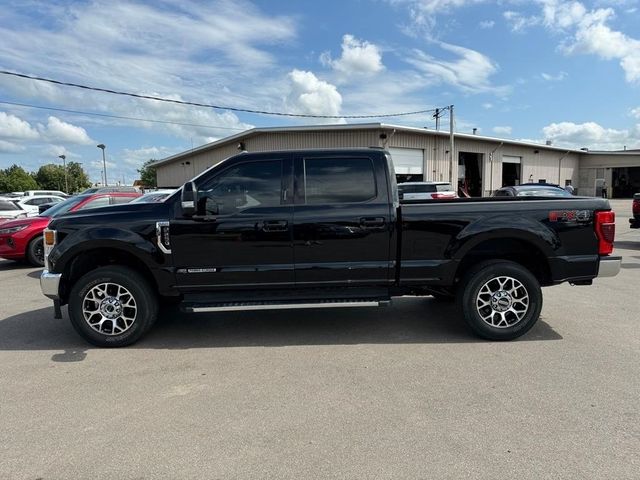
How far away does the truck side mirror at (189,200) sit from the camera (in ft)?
14.7

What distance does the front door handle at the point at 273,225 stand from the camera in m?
4.59

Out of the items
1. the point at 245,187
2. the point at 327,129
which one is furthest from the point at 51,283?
the point at 327,129

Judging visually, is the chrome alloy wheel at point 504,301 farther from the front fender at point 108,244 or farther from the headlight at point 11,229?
the headlight at point 11,229

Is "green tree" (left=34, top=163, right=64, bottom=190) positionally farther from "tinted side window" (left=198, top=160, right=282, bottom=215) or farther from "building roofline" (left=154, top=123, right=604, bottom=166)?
"tinted side window" (left=198, top=160, right=282, bottom=215)

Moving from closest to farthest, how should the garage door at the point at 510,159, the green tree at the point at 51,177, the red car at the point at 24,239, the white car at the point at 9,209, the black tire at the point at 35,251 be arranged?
the red car at the point at 24,239 → the black tire at the point at 35,251 → the white car at the point at 9,209 → the garage door at the point at 510,159 → the green tree at the point at 51,177

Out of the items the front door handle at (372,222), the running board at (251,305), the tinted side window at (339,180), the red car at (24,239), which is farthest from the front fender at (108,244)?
the red car at (24,239)

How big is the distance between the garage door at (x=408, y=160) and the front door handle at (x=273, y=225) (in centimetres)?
2607

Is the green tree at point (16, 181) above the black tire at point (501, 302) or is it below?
above

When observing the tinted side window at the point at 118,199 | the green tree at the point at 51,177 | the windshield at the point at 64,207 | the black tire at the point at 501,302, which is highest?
the green tree at the point at 51,177

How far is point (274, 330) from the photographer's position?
17.1ft

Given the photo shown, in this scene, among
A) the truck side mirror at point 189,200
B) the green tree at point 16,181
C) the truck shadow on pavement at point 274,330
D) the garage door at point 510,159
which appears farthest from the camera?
the green tree at point 16,181

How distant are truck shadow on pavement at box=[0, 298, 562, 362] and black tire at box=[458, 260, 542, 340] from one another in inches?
8.6

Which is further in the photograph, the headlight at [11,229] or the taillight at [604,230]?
the headlight at [11,229]

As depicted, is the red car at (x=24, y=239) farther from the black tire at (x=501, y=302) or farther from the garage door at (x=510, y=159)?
the garage door at (x=510, y=159)
